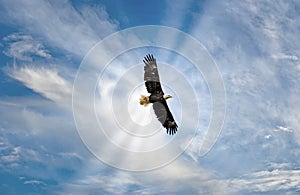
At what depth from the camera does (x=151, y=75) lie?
7538 centimetres

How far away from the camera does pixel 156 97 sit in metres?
78.0

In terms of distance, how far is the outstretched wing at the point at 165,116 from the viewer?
260 feet

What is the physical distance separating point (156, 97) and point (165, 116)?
3.87 meters

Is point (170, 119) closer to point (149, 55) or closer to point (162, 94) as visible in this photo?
point (162, 94)

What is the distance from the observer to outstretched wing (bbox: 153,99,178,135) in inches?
3125

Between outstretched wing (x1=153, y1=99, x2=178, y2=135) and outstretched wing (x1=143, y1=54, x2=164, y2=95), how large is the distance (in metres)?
3.23

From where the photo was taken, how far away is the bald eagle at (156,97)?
7519 cm

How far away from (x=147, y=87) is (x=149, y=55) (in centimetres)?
456

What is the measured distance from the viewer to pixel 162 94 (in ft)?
256

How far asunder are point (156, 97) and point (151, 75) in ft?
13.4

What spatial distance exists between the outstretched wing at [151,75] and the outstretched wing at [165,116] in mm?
3230

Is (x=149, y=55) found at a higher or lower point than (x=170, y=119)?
higher

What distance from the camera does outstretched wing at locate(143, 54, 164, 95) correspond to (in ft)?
246

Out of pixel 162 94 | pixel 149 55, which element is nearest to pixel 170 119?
pixel 162 94
